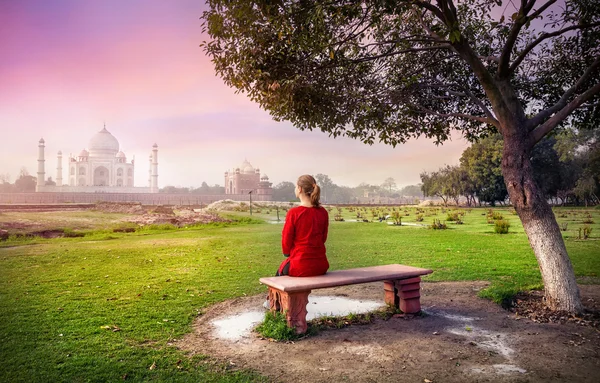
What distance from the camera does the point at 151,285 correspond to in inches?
313

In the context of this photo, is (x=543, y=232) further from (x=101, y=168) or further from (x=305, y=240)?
(x=101, y=168)

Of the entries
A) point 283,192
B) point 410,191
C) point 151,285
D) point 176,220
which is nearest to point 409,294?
point 151,285

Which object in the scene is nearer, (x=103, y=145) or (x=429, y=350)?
(x=429, y=350)

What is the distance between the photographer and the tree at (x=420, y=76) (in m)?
5.88

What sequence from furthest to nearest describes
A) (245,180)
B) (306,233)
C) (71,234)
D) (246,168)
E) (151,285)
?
(246,168)
(245,180)
(71,234)
(151,285)
(306,233)

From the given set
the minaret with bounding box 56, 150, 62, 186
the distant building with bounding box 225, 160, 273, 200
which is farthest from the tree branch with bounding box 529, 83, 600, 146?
the minaret with bounding box 56, 150, 62, 186

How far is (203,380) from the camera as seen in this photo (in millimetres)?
3717

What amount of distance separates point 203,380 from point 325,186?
3426 inches

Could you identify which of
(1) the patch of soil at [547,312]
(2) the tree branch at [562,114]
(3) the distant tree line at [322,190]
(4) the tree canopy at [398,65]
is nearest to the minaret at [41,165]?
(3) the distant tree line at [322,190]

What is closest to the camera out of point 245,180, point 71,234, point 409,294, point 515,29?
point 409,294

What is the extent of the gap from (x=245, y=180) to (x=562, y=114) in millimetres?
78766

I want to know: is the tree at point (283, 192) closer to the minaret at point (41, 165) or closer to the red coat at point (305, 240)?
the minaret at point (41, 165)

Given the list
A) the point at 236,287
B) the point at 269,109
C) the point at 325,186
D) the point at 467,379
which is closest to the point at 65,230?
the point at 236,287

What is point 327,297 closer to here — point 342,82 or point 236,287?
point 236,287
